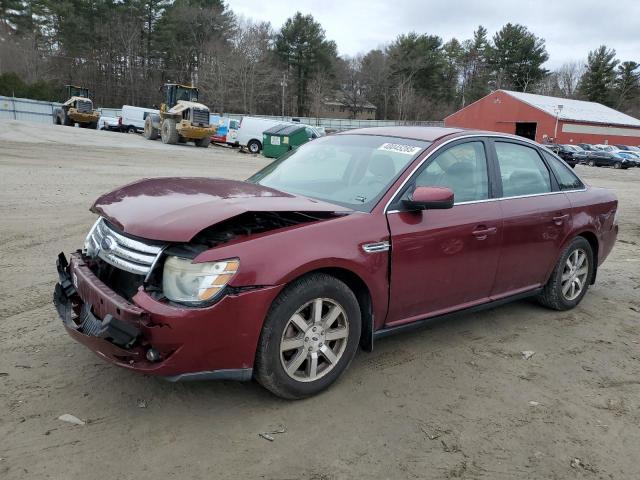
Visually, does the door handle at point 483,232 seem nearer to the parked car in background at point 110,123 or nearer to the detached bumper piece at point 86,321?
the detached bumper piece at point 86,321

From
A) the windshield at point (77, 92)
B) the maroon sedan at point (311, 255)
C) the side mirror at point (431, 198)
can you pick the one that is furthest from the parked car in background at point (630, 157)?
the windshield at point (77, 92)

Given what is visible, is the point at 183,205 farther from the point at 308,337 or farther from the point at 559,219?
the point at 559,219

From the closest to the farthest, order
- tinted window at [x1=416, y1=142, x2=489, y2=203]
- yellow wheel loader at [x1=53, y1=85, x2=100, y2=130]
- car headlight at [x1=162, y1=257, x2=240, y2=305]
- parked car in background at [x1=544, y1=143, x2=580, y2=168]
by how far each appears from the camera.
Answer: car headlight at [x1=162, y1=257, x2=240, y2=305] → tinted window at [x1=416, y1=142, x2=489, y2=203] → parked car in background at [x1=544, y1=143, x2=580, y2=168] → yellow wheel loader at [x1=53, y1=85, x2=100, y2=130]

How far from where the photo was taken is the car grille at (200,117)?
30.2m

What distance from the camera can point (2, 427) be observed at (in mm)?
2781

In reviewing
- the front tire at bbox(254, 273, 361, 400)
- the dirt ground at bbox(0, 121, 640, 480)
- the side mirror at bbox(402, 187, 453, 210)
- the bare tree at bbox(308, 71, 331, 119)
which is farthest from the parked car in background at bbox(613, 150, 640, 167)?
the bare tree at bbox(308, 71, 331, 119)

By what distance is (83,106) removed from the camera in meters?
41.9

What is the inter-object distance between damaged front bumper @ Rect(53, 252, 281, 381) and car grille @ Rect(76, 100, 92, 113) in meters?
43.8

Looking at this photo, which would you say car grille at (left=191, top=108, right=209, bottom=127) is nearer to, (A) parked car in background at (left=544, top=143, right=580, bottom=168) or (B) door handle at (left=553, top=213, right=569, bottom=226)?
(A) parked car in background at (left=544, top=143, right=580, bottom=168)

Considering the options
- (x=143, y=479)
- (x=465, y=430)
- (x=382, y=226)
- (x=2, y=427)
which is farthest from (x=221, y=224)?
(x=465, y=430)

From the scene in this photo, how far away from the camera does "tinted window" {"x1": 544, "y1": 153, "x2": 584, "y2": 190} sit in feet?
16.4

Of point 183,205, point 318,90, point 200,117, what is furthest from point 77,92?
point 183,205

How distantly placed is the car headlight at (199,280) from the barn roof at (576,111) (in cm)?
5536

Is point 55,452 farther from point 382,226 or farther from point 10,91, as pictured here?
point 10,91
